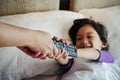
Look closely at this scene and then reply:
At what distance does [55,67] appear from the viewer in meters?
1.18

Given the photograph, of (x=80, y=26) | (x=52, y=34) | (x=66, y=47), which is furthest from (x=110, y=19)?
(x=66, y=47)

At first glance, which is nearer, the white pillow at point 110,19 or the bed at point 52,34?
the bed at point 52,34

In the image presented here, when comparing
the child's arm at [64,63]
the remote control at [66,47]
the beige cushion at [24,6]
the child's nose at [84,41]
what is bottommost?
the child's arm at [64,63]

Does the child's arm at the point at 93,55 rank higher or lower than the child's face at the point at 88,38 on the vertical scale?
lower

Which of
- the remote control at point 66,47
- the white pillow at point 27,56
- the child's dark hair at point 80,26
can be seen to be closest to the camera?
the remote control at point 66,47

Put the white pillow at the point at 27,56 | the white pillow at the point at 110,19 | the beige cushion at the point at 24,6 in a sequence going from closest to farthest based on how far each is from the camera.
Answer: the white pillow at the point at 27,56 → the beige cushion at the point at 24,6 → the white pillow at the point at 110,19

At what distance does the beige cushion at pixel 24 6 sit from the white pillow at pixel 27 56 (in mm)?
58

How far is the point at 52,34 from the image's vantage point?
125 cm

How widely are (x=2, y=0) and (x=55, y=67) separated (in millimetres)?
452

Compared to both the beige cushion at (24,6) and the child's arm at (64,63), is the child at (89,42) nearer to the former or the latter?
the child's arm at (64,63)

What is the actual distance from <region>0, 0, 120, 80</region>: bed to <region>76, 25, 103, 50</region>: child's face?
0.08 metres

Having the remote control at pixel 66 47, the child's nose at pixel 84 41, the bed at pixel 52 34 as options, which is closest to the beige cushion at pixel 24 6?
the bed at pixel 52 34

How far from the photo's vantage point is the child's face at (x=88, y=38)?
1.25 meters

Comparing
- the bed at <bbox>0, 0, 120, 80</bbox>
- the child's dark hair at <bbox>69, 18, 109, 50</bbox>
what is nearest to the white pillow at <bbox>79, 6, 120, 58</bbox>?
the bed at <bbox>0, 0, 120, 80</bbox>
